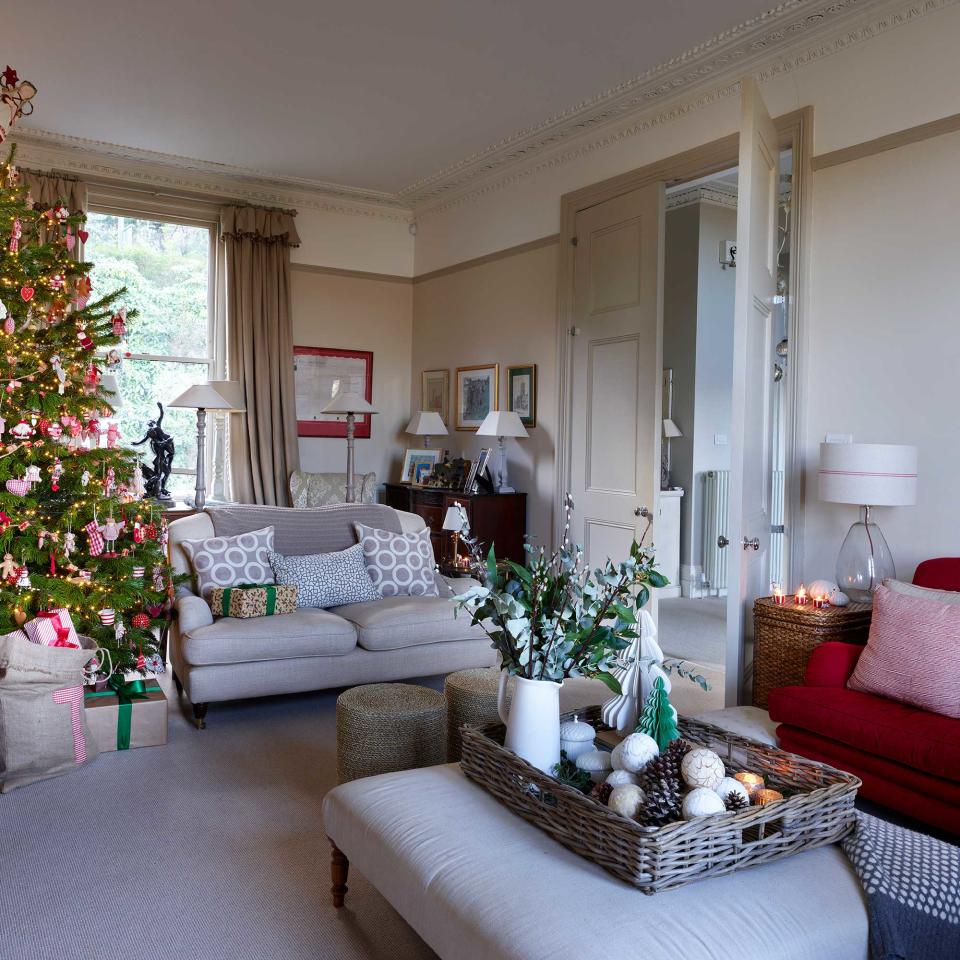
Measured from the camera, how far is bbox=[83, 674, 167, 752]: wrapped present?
11.8 ft

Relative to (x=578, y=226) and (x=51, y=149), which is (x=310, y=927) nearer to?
(x=578, y=226)

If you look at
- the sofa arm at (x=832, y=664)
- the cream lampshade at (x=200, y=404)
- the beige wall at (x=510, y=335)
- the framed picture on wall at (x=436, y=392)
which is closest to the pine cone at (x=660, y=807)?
the sofa arm at (x=832, y=664)

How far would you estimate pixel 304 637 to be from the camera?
13.1 ft

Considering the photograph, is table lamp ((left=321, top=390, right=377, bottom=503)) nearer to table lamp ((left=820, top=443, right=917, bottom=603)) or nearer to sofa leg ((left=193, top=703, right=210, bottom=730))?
sofa leg ((left=193, top=703, right=210, bottom=730))

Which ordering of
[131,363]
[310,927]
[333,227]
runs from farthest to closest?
[333,227] < [131,363] < [310,927]

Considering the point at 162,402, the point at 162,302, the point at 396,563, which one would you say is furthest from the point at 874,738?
the point at 162,302

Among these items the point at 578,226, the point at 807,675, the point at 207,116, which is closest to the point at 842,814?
the point at 807,675

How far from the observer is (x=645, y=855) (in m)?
1.68

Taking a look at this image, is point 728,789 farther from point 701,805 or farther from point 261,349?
point 261,349

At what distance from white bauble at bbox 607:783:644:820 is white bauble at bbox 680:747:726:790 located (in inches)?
4.5

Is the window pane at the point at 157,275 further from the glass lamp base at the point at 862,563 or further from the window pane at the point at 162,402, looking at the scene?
the glass lamp base at the point at 862,563

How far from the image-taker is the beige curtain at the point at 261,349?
23.3 feet

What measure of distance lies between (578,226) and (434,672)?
3294 mm

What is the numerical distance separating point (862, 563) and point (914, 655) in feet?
2.93
